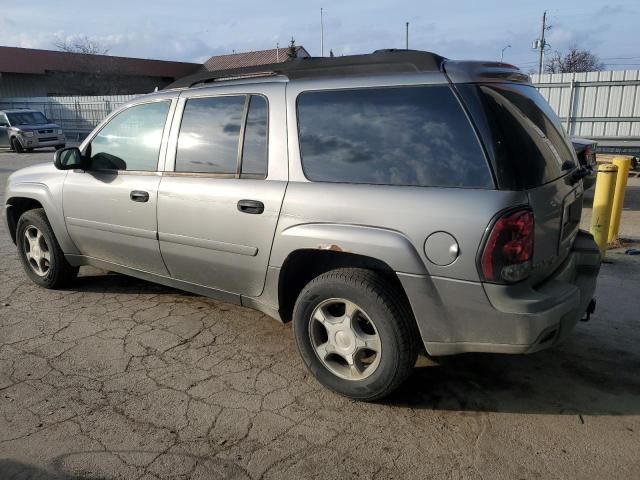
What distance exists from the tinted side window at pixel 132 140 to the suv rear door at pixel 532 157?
2386 mm

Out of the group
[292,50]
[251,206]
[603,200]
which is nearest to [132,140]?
[251,206]

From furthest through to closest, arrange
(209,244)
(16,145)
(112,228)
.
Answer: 1. (16,145)
2. (112,228)
3. (209,244)

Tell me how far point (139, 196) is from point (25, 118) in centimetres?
2100

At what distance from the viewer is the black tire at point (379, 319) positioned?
2908 millimetres

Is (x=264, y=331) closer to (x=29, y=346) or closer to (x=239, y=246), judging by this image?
(x=239, y=246)

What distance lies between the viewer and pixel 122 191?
13.8 ft

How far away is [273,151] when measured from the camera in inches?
133

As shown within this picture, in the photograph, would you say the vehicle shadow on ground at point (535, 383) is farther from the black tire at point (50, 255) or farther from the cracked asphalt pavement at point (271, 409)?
the black tire at point (50, 255)

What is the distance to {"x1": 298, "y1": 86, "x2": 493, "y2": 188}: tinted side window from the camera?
2.73 meters

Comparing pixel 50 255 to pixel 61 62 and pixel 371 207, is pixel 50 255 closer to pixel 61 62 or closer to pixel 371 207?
pixel 371 207

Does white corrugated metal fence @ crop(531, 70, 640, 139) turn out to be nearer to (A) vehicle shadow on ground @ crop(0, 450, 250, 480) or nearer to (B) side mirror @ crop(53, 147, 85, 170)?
(B) side mirror @ crop(53, 147, 85, 170)

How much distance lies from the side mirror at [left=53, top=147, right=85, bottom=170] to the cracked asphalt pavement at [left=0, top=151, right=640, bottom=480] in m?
1.26

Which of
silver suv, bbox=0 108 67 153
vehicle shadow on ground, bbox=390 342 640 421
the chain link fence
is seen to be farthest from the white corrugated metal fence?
the chain link fence

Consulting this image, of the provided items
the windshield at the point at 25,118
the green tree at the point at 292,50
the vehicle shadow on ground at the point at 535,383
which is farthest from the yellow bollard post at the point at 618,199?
the green tree at the point at 292,50
